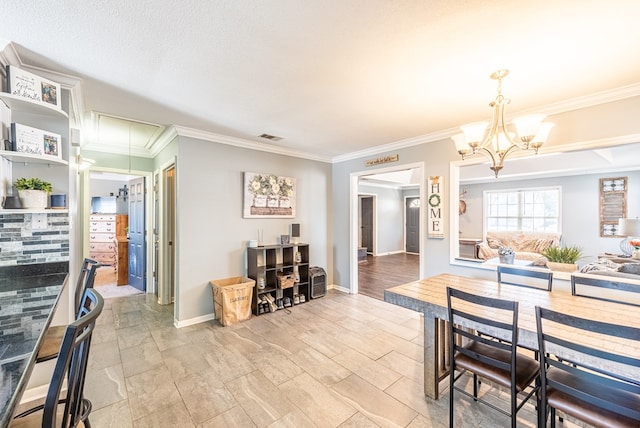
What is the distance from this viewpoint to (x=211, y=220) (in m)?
3.63

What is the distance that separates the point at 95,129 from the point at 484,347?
4.87 metres

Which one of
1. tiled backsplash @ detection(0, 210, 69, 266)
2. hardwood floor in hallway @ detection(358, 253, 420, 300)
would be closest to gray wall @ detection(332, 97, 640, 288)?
hardwood floor in hallway @ detection(358, 253, 420, 300)

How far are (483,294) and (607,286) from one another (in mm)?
852

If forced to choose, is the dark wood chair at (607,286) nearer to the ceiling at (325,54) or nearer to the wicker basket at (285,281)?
the ceiling at (325,54)

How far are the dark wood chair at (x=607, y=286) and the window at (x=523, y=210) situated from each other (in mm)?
5833

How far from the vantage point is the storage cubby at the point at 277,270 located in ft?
12.5

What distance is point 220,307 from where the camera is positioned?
135 inches

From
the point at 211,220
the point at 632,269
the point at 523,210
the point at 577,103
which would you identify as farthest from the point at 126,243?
the point at 523,210

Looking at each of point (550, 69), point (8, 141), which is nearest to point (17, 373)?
point (8, 141)

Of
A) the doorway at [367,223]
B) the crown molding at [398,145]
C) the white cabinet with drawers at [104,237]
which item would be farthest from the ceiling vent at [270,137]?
the white cabinet with drawers at [104,237]

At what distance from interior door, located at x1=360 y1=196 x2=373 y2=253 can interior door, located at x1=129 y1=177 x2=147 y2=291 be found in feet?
21.7

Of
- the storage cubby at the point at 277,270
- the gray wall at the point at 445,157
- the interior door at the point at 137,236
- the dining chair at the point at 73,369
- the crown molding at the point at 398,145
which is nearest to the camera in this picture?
the dining chair at the point at 73,369

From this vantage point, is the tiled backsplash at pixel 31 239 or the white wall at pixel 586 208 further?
the white wall at pixel 586 208

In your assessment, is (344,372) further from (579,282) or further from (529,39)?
(529,39)
